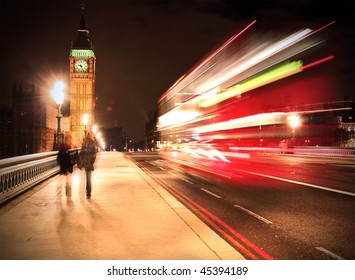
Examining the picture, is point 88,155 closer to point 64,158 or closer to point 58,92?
point 64,158

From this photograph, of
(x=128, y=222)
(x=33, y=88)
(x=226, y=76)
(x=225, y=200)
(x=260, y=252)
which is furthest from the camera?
(x=33, y=88)

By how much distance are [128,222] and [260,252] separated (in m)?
3.00

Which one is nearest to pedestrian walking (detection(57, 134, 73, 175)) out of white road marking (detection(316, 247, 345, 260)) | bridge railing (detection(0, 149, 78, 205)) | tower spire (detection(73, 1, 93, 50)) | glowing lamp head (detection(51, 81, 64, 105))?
bridge railing (detection(0, 149, 78, 205))

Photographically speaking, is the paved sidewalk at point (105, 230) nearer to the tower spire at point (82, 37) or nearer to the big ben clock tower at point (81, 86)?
the big ben clock tower at point (81, 86)

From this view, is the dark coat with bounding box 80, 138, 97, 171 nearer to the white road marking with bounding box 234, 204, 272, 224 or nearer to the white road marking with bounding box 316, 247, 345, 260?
the white road marking with bounding box 234, 204, 272, 224

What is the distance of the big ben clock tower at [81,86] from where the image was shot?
11879cm

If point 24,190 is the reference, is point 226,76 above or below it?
above

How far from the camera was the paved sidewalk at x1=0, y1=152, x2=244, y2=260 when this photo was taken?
571cm

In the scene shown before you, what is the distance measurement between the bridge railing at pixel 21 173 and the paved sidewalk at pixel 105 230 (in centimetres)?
40

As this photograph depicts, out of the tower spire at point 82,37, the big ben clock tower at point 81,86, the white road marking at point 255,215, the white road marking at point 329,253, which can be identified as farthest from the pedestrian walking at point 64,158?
the tower spire at point 82,37

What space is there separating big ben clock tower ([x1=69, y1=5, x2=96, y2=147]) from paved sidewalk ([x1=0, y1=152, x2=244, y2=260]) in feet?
360
